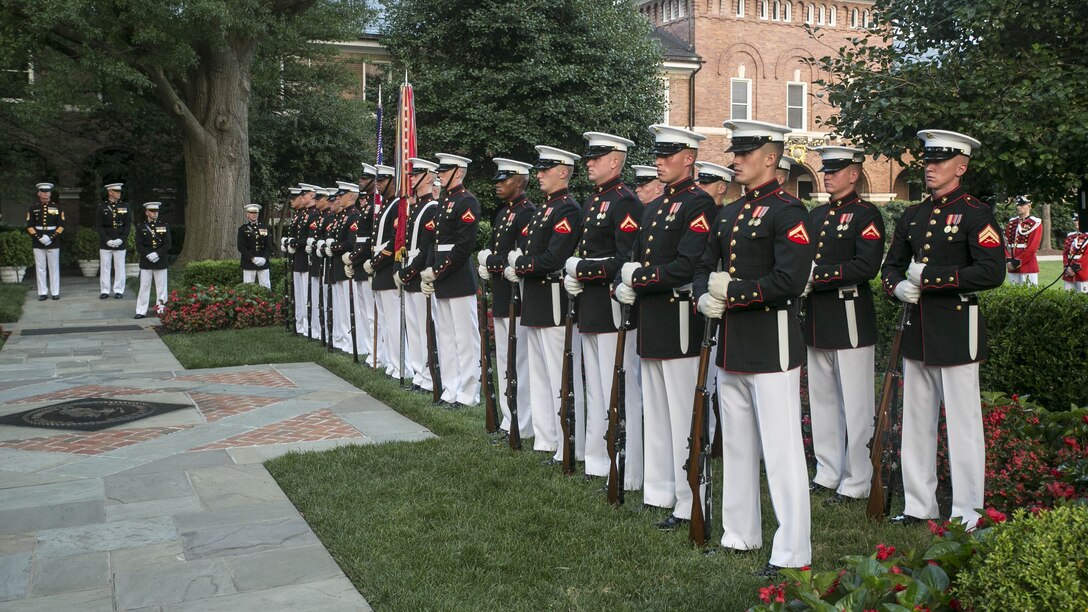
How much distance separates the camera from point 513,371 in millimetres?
7660

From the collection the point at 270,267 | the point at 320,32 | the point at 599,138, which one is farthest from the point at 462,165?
the point at 320,32

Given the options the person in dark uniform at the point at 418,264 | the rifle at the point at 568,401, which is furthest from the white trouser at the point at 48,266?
the rifle at the point at 568,401

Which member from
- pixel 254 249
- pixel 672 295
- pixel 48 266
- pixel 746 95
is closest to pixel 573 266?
pixel 672 295

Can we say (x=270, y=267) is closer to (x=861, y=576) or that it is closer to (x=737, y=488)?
(x=737, y=488)

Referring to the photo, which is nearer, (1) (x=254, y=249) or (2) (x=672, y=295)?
(2) (x=672, y=295)

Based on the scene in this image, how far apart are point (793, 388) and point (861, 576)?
65.3 inches

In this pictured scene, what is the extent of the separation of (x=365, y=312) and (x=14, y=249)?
1622 centimetres

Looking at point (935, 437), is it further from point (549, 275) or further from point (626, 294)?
Result: point (549, 275)

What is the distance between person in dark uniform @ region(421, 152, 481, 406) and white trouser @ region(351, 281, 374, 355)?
300cm

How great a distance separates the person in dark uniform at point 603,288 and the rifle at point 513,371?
80cm

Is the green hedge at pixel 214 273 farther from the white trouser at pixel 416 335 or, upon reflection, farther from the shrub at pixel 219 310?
the white trouser at pixel 416 335

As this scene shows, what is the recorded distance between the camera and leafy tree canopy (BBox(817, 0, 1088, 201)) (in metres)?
6.07

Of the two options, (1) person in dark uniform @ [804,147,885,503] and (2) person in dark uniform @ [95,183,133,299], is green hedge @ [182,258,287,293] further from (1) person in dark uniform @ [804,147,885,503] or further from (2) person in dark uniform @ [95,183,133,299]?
(1) person in dark uniform @ [804,147,885,503]

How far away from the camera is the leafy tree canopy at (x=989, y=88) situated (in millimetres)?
6070
